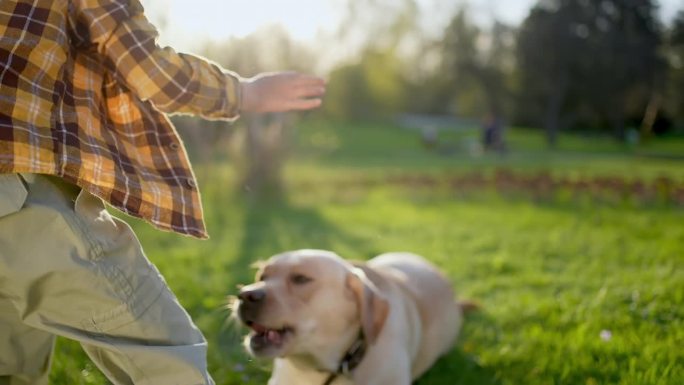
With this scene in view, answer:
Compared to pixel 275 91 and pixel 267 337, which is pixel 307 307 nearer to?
→ pixel 267 337

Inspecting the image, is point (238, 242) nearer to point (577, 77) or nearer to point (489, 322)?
point (489, 322)

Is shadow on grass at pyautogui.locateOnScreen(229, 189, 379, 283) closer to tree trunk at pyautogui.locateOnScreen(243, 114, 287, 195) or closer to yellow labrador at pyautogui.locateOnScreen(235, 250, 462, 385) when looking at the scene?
tree trunk at pyautogui.locateOnScreen(243, 114, 287, 195)

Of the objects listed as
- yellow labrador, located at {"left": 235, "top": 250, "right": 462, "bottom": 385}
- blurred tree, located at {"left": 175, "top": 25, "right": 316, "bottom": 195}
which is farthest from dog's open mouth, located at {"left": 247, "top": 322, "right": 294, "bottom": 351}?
blurred tree, located at {"left": 175, "top": 25, "right": 316, "bottom": 195}

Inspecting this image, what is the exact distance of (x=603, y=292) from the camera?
4.30 meters

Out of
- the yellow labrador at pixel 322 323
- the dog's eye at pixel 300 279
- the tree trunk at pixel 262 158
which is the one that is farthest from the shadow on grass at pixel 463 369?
the tree trunk at pixel 262 158

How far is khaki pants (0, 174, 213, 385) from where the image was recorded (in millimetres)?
1814

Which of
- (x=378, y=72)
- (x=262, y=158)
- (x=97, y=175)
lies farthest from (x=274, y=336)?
(x=378, y=72)

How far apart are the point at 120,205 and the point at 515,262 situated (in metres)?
4.13

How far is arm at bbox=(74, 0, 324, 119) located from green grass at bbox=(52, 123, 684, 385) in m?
1.44

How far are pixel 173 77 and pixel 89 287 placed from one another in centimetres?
68

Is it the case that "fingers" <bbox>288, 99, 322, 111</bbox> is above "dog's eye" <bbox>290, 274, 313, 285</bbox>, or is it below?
above

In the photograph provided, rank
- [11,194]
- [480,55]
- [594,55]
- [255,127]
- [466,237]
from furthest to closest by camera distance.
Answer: [480,55]
[594,55]
[255,127]
[466,237]
[11,194]

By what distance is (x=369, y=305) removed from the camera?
2768mm

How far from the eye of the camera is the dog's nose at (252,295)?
2691 millimetres
